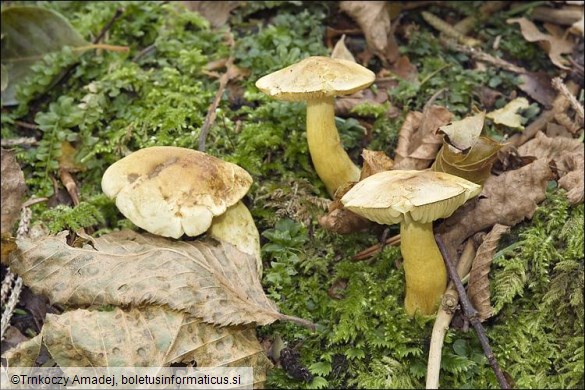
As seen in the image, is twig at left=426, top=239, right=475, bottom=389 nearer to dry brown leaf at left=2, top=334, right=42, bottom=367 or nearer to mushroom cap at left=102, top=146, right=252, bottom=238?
mushroom cap at left=102, top=146, right=252, bottom=238

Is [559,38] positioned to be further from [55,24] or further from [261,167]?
[55,24]

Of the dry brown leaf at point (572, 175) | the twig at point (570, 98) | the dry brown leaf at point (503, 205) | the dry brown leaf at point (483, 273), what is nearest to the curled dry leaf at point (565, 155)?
the dry brown leaf at point (572, 175)

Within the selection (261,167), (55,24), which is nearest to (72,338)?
(261,167)

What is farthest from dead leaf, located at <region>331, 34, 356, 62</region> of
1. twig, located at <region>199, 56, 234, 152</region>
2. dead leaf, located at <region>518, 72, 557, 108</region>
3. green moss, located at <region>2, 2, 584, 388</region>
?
dead leaf, located at <region>518, 72, 557, 108</region>

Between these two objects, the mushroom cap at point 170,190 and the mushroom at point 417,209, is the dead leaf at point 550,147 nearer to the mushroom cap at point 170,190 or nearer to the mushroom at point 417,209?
the mushroom at point 417,209

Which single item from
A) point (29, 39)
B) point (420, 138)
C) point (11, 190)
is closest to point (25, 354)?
point (11, 190)
